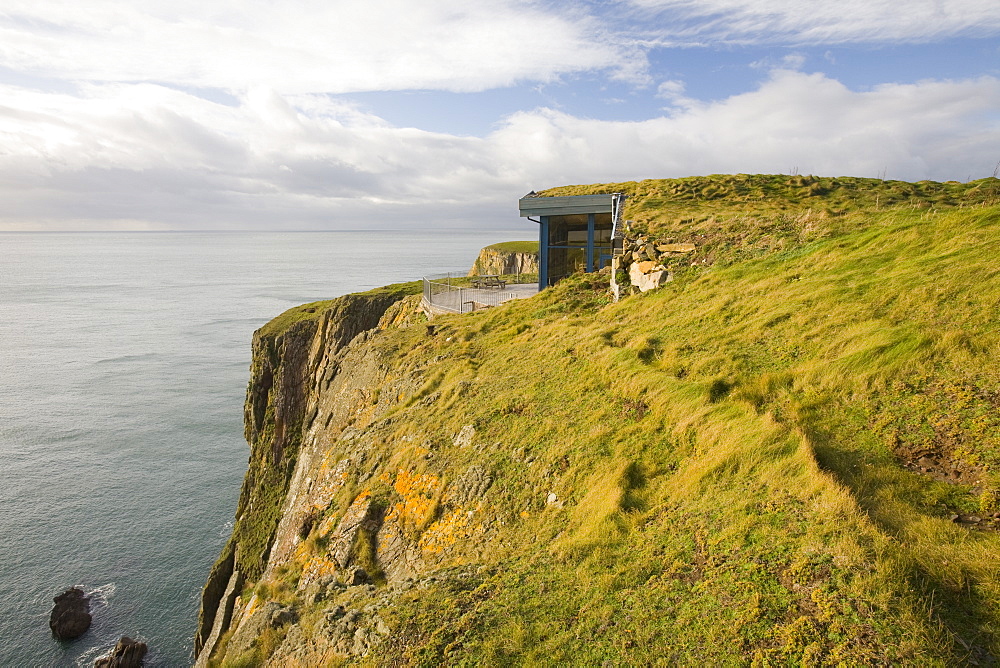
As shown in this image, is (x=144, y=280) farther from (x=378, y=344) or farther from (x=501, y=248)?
(x=378, y=344)

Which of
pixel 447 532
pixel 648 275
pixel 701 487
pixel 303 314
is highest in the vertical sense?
pixel 648 275

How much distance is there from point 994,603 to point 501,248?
8368cm

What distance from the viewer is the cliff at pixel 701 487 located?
5.18 m

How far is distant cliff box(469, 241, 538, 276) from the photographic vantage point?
253 feet

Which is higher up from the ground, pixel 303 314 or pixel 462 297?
pixel 462 297

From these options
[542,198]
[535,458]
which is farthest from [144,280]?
[535,458]

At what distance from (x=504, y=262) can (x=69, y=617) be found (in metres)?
62.8

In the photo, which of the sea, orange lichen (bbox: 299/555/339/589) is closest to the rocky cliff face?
orange lichen (bbox: 299/555/339/589)

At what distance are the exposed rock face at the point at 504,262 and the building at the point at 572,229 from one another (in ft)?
142

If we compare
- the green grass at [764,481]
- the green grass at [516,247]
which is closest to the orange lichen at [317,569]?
the green grass at [764,481]

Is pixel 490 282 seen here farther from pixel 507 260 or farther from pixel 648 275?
pixel 507 260

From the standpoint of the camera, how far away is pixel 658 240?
18.4 meters

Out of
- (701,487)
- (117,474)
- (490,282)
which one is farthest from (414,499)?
(117,474)

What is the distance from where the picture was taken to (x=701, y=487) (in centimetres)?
721
